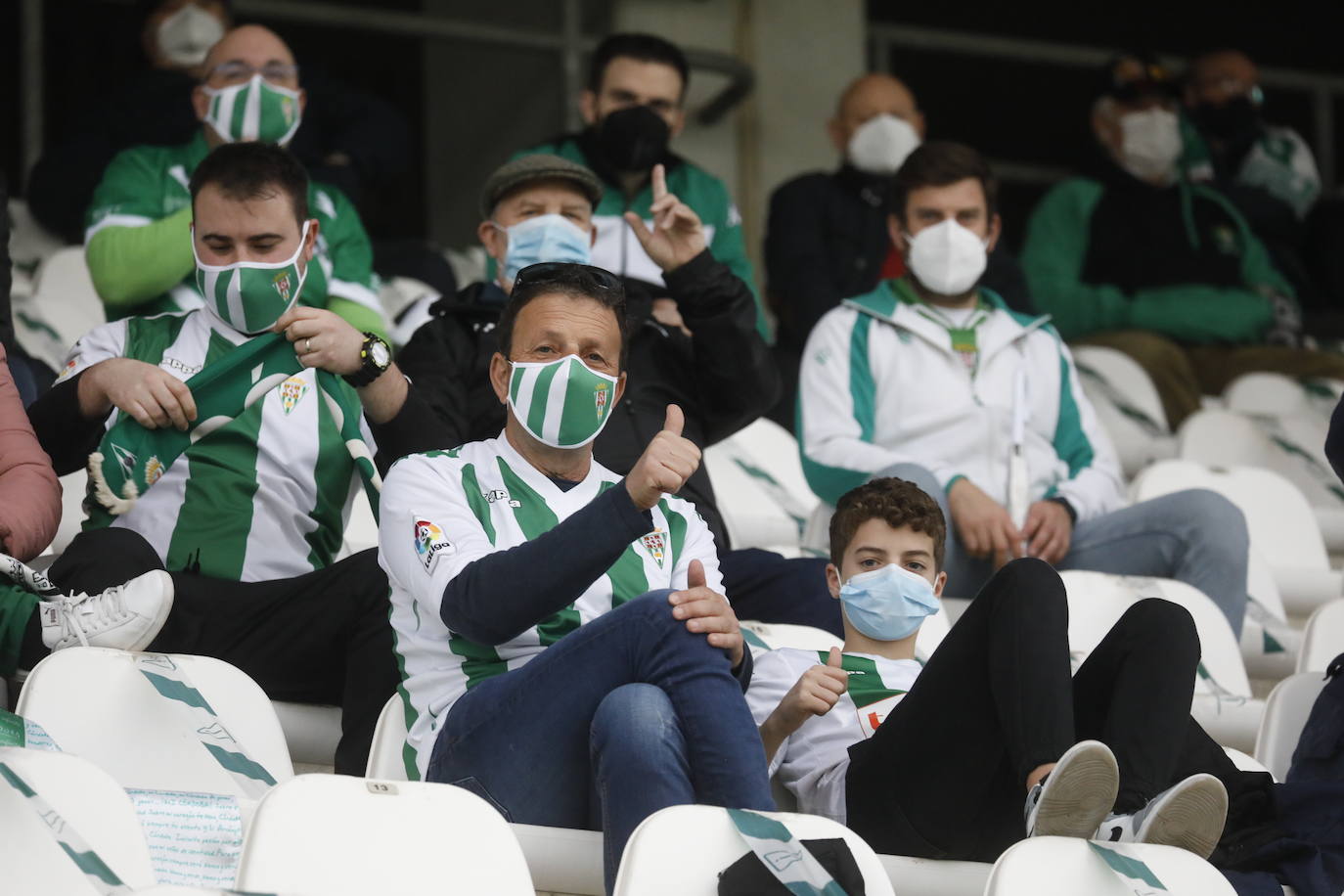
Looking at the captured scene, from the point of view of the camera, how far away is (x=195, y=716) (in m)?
2.47

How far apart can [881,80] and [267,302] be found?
2694 mm

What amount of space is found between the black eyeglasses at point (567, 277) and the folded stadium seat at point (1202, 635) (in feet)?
3.24

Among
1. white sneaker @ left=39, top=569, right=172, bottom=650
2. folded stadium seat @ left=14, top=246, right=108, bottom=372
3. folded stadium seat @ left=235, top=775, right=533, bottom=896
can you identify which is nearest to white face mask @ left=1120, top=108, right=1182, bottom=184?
folded stadium seat @ left=14, top=246, right=108, bottom=372

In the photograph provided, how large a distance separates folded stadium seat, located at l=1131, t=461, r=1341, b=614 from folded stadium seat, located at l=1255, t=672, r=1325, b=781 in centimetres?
125

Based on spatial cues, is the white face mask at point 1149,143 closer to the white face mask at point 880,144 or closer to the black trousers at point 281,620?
the white face mask at point 880,144

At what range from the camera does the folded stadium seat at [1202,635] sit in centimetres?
321

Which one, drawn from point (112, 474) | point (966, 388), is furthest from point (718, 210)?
point (112, 474)

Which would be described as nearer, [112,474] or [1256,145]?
[112,474]

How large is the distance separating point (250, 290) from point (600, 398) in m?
0.72

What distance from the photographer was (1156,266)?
5.56m

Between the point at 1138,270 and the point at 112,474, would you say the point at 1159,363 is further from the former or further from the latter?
the point at 112,474

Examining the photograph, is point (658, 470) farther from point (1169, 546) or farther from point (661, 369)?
point (1169, 546)

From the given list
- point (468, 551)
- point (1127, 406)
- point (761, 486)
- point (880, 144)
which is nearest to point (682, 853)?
point (468, 551)

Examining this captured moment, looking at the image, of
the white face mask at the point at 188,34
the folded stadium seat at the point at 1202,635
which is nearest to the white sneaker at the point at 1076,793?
the folded stadium seat at the point at 1202,635
